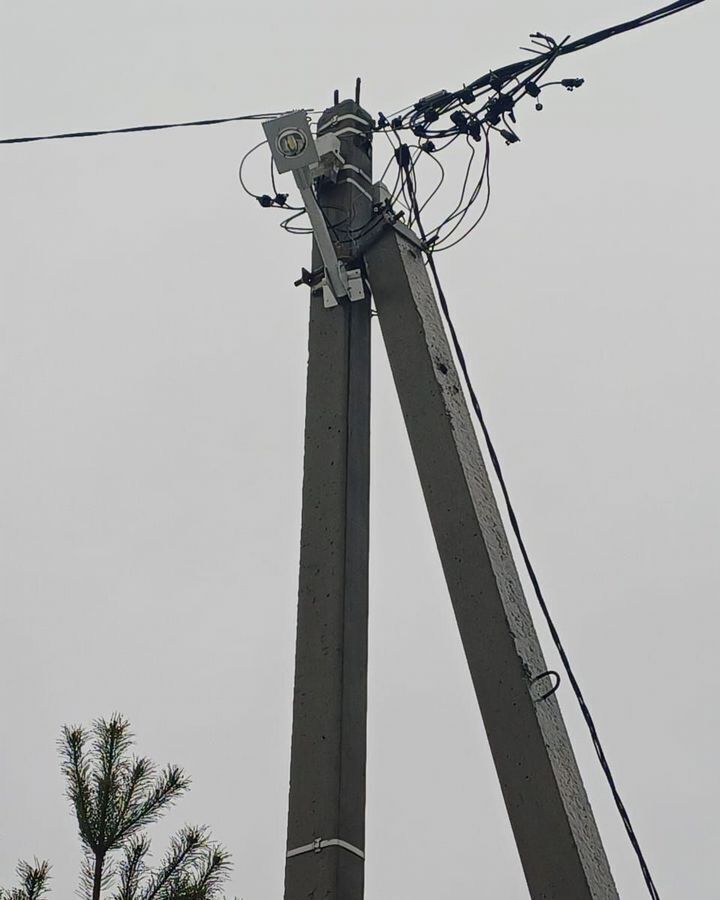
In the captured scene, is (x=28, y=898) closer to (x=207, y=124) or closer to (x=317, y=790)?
(x=317, y=790)

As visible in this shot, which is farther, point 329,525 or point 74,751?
point 74,751

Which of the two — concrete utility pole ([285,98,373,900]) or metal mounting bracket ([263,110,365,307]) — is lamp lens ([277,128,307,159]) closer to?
metal mounting bracket ([263,110,365,307])

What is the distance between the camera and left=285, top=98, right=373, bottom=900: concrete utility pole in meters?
3.60

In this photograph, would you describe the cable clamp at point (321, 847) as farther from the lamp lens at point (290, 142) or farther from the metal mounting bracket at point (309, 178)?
the lamp lens at point (290, 142)

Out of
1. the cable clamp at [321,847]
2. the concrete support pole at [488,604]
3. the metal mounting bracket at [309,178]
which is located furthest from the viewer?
the metal mounting bracket at [309,178]

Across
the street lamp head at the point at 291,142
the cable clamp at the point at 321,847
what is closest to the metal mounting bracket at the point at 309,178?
the street lamp head at the point at 291,142

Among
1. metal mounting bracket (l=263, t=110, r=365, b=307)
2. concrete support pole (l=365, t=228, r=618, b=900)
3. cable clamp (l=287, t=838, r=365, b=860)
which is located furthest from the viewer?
metal mounting bracket (l=263, t=110, r=365, b=307)

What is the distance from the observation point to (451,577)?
12.3ft

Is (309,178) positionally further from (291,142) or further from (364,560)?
(364,560)

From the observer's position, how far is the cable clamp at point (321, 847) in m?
3.55

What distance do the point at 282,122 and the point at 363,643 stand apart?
5.43 feet

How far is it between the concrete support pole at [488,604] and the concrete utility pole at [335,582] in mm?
176

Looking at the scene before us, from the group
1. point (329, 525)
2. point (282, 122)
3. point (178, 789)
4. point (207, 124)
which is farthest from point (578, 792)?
point (207, 124)

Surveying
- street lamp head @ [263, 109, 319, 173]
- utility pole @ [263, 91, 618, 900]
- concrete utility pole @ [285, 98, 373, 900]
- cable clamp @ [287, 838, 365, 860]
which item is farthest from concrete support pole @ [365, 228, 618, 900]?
cable clamp @ [287, 838, 365, 860]
